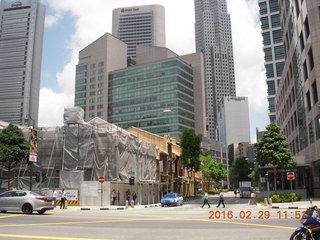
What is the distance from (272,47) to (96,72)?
71616mm

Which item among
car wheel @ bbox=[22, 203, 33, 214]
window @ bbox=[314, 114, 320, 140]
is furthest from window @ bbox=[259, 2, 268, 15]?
car wheel @ bbox=[22, 203, 33, 214]

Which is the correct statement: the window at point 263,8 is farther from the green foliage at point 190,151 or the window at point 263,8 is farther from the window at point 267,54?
the green foliage at point 190,151

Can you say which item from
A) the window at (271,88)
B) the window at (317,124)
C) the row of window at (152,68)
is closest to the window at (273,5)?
the window at (271,88)

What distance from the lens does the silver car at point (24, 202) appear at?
20.4m

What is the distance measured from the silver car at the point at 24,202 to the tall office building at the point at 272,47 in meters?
94.5

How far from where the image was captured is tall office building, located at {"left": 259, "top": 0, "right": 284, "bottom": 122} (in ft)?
338

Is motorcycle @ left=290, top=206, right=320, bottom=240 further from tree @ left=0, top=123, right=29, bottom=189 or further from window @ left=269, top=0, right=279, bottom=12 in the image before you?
window @ left=269, top=0, right=279, bottom=12

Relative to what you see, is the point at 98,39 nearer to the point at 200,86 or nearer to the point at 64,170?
the point at 200,86

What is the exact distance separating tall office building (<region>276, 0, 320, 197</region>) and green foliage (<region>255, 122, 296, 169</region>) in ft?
12.8

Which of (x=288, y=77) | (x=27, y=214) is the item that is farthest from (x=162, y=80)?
(x=27, y=214)

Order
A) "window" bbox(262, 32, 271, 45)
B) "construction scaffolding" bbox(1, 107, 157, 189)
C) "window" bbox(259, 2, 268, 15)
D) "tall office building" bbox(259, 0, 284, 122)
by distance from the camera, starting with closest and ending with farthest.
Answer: "construction scaffolding" bbox(1, 107, 157, 189) < "tall office building" bbox(259, 0, 284, 122) < "window" bbox(262, 32, 271, 45) < "window" bbox(259, 2, 268, 15)

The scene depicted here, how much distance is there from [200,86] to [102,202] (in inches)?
4227

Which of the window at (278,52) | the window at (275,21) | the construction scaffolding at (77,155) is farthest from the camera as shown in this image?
the window at (275,21)

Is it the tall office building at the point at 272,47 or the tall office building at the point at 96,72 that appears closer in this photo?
the tall office building at the point at 272,47
